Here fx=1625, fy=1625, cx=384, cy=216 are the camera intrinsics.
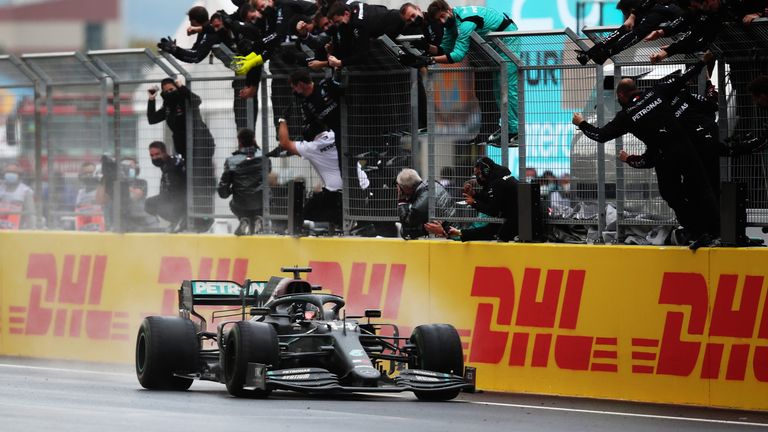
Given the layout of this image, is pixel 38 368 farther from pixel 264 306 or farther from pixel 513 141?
pixel 513 141

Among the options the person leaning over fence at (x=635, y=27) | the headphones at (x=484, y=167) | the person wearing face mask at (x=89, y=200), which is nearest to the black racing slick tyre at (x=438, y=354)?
the headphones at (x=484, y=167)

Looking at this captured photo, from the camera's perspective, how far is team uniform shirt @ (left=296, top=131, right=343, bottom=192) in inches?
683

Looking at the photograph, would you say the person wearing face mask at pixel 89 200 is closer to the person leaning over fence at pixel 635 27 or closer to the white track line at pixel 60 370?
the white track line at pixel 60 370

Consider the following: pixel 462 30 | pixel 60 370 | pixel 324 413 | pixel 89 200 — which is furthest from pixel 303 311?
pixel 89 200

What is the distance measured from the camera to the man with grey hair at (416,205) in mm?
16328

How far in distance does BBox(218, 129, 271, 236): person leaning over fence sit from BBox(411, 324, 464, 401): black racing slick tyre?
4394mm

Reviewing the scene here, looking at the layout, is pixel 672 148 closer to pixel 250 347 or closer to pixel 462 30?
pixel 462 30

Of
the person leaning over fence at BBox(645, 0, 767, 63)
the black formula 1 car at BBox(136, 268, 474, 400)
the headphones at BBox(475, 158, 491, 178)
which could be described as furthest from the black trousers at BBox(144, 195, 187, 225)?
the person leaning over fence at BBox(645, 0, 767, 63)

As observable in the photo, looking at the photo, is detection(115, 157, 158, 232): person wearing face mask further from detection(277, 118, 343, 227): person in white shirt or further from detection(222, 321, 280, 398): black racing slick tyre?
detection(222, 321, 280, 398): black racing slick tyre

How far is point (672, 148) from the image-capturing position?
14.2 m

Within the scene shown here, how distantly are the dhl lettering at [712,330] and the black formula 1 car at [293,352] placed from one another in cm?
180

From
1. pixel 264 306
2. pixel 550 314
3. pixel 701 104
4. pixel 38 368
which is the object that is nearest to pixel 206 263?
pixel 38 368

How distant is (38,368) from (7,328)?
2.18 metres

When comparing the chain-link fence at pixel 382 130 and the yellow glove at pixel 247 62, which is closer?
the chain-link fence at pixel 382 130
